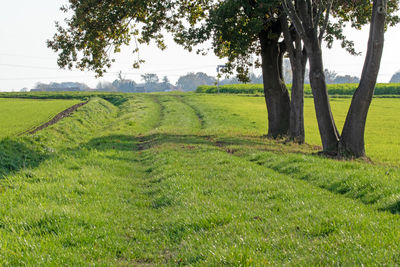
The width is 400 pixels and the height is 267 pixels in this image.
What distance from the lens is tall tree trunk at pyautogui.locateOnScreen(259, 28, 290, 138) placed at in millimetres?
22750

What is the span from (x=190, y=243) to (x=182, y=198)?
8.84 feet

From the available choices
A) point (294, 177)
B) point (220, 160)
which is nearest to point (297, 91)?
point (220, 160)

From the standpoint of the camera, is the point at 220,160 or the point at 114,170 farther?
the point at 220,160

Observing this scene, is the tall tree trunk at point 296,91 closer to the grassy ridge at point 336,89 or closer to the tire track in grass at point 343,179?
the tire track in grass at point 343,179

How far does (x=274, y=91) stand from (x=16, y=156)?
15263 millimetres

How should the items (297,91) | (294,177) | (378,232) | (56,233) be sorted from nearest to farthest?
(378,232), (56,233), (294,177), (297,91)

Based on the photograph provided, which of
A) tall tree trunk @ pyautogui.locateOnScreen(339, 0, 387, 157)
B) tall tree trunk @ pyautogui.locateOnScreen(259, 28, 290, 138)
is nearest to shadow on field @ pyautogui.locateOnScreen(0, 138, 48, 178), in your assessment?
tall tree trunk @ pyautogui.locateOnScreen(339, 0, 387, 157)

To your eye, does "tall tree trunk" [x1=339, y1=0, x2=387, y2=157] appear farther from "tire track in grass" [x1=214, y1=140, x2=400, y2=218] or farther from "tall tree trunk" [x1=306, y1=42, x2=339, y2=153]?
"tire track in grass" [x1=214, y1=140, x2=400, y2=218]

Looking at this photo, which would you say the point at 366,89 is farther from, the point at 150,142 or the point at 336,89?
the point at 336,89

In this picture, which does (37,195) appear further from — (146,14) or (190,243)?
(146,14)

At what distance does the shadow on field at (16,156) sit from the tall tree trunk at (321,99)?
1198cm

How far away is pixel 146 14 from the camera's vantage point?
22.7m

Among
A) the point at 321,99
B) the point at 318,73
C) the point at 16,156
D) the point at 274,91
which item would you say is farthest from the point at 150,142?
the point at 318,73

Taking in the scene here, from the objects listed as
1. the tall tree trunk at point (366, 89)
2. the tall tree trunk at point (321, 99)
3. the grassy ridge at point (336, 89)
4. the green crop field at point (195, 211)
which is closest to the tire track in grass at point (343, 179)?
the green crop field at point (195, 211)
